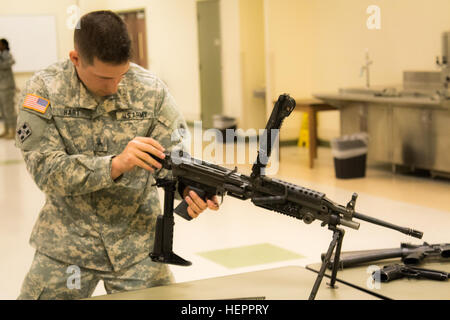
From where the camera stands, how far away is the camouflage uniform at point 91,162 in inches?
78.2

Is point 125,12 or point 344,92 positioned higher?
point 125,12

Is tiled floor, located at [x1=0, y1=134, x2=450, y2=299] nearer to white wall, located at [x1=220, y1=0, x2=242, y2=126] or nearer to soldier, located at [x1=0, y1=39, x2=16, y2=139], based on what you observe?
soldier, located at [x1=0, y1=39, x2=16, y2=139]

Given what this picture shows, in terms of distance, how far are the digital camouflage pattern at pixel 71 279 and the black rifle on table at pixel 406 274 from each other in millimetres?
711

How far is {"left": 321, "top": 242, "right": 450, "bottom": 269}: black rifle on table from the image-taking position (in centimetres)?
217

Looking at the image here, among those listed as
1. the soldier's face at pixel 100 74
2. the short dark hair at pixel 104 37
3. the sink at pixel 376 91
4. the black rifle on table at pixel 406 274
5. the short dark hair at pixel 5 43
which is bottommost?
the black rifle on table at pixel 406 274

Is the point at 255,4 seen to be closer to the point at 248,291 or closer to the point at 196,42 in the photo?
the point at 196,42

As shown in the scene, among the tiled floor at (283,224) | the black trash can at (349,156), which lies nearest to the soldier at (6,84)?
the tiled floor at (283,224)

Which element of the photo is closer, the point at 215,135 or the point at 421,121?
the point at 421,121

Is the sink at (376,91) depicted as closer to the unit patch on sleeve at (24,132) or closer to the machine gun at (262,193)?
the machine gun at (262,193)

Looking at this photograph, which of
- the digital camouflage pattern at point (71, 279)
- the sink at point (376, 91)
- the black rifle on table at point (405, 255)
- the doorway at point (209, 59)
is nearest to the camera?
the digital camouflage pattern at point (71, 279)
